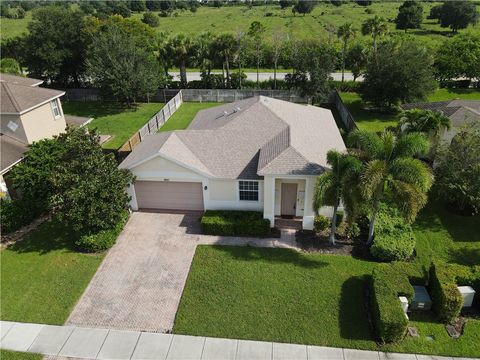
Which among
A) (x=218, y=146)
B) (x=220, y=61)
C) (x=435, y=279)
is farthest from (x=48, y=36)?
(x=435, y=279)

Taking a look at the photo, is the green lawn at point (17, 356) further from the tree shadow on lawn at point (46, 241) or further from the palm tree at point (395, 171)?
the palm tree at point (395, 171)

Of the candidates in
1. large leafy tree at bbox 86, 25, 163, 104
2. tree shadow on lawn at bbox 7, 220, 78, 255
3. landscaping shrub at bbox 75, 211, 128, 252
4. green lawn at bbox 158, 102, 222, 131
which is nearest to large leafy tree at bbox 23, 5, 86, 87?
large leafy tree at bbox 86, 25, 163, 104

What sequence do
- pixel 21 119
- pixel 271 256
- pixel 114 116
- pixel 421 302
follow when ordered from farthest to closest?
pixel 114 116 → pixel 21 119 → pixel 271 256 → pixel 421 302

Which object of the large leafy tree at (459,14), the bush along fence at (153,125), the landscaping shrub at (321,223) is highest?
the large leafy tree at (459,14)

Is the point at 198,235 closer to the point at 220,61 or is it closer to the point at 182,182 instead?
the point at 182,182

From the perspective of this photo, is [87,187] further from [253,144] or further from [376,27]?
[376,27]

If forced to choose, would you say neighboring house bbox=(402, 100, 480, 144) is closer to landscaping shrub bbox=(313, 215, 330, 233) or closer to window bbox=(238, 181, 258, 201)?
landscaping shrub bbox=(313, 215, 330, 233)

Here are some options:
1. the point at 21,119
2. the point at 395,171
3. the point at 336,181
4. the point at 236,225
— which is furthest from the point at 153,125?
the point at 395,171

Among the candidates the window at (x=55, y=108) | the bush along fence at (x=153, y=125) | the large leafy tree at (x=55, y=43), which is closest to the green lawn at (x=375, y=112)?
the bush along fence at (x=153, y=125)
